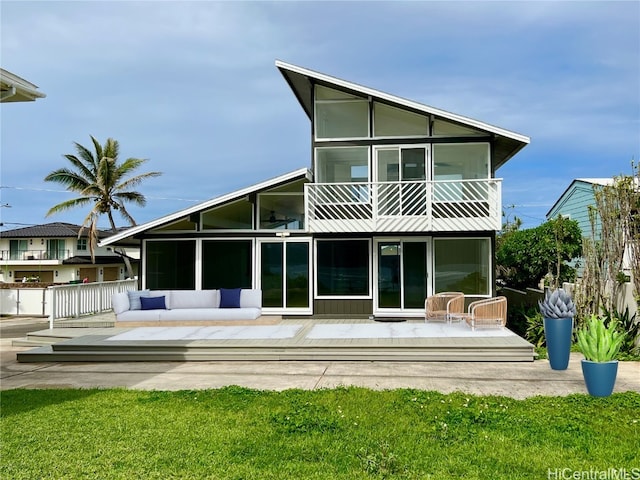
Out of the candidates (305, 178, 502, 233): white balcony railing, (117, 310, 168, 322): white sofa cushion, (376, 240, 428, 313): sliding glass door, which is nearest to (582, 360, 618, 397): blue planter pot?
(305, 178, 502, 233): white balcony railing

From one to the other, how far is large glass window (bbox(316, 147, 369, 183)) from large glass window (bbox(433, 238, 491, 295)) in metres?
2.87

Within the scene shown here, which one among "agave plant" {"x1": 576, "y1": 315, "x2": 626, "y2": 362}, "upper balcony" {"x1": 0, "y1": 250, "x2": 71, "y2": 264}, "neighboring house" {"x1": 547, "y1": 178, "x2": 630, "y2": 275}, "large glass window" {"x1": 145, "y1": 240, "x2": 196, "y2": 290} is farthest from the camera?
"upper balcony" {"x1": 0, "y1": 250, "x2": 71, "y2": 264}

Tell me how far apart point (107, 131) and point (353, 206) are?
71.5 feet

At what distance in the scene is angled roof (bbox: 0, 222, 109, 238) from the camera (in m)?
38.5

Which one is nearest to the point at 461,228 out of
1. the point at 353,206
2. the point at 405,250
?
the point at 405,250

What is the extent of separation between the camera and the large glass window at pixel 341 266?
1336cm

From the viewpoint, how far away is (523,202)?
28.8 metres

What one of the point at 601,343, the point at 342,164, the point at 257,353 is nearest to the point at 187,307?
the point at 257,353

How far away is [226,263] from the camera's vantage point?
1369cm

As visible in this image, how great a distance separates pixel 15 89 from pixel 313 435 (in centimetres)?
603

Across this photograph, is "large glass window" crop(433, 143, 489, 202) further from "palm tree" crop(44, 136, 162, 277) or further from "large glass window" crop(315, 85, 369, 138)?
"palm tree" crop(44, 136, 162, 277)

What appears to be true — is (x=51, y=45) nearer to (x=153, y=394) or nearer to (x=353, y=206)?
(x=353, y=206)

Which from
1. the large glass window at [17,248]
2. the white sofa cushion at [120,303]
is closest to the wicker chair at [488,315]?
the white sofa cushion at [120,303]

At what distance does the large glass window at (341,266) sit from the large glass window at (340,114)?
3.10 meters
